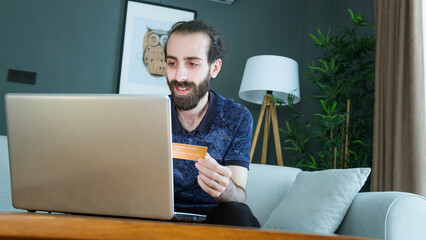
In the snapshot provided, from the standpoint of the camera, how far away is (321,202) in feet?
5.48

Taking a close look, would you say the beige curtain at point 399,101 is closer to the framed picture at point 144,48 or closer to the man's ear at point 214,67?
the man's ear at point 214,67

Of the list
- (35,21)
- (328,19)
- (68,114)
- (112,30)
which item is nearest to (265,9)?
(328,19)

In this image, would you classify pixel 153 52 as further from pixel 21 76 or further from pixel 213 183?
pixel 213 183

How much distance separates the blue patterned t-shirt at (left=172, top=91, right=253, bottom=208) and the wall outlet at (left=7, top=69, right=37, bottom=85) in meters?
1.94

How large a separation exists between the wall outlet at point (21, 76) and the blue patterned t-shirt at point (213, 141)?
6.37 feet

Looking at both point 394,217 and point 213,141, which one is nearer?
point 394,217

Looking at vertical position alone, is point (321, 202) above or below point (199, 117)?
below

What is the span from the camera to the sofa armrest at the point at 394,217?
1309 millimetres

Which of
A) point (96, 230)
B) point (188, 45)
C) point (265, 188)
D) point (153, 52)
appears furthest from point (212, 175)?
point (153, 52)

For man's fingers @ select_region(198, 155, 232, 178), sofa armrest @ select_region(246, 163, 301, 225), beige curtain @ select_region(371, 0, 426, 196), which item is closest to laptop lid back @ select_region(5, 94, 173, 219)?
man's fingers @ select_region(198, 155, 232, 178)

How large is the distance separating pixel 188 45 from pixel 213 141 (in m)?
0.40

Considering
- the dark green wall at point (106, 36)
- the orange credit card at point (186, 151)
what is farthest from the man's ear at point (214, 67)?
the dark green wall at point (106, 36)

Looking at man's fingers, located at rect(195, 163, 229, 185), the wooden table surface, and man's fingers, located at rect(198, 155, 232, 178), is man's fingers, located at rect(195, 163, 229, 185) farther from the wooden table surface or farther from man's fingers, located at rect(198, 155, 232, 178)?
the wooden table surface

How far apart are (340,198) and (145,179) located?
3.66 feet
